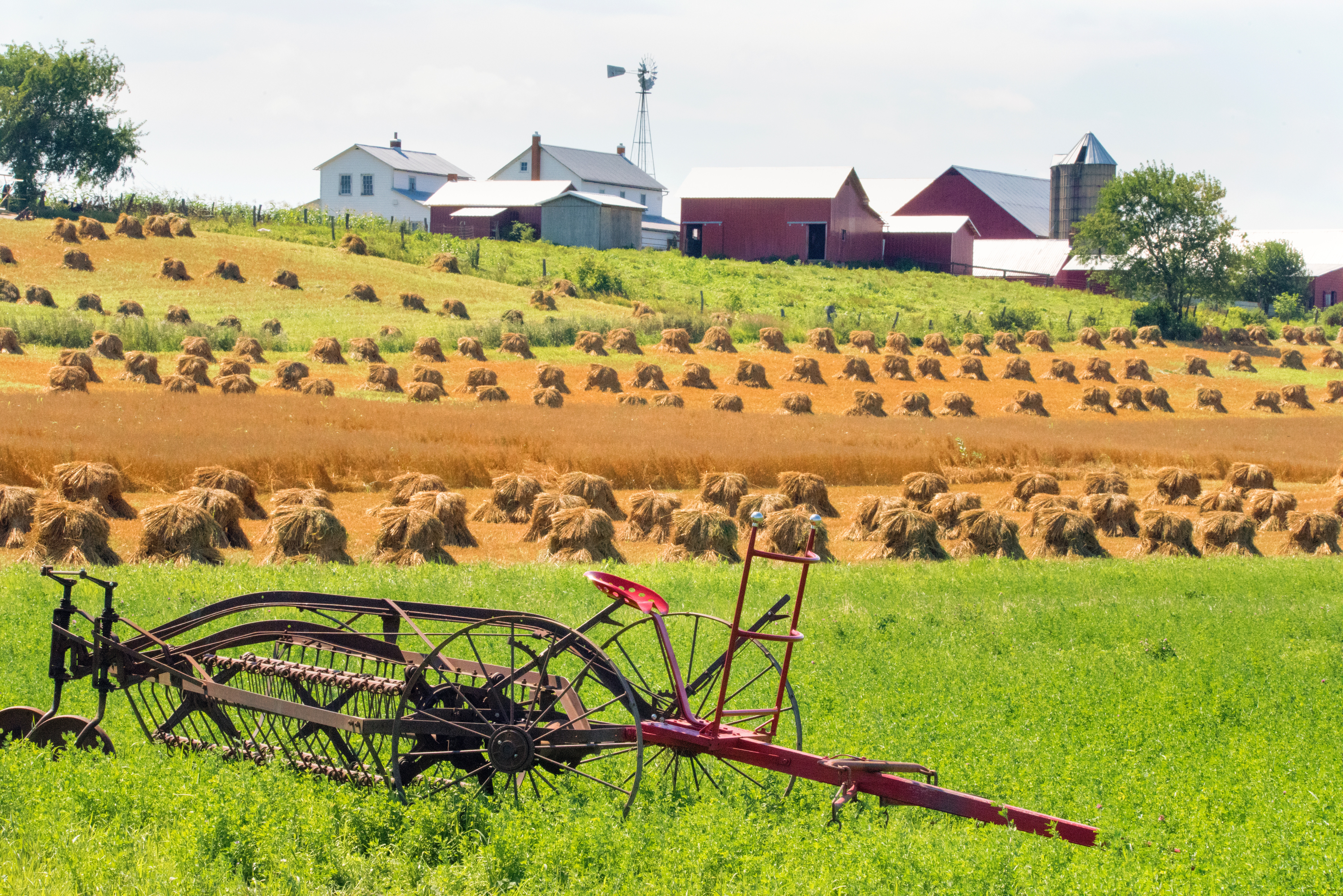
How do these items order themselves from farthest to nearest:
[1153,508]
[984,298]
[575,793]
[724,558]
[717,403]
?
[984,298], [717,403], [1153,508], [724,558], [575,793]

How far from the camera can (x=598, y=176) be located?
90125 mm

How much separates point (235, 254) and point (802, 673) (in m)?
47.4

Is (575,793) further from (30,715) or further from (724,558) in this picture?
(724,558)

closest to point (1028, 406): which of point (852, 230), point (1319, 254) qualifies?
point (852, 230)

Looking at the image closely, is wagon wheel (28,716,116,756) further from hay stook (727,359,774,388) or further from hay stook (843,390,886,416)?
hay stook (727,359,774,388)

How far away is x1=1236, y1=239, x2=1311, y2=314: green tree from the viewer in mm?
76000

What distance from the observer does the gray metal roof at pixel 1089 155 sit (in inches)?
3351

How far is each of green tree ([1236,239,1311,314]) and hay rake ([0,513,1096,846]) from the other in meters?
76.0

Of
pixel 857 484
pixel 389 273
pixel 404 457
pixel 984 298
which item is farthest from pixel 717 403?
pixel 984 298

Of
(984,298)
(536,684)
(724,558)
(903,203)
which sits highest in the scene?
(903,203)

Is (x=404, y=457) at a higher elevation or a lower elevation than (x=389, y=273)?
lower

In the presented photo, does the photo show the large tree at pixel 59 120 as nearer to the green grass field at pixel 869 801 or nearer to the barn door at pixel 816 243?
the barn door at pixel 816 243

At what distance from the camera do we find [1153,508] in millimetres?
24062

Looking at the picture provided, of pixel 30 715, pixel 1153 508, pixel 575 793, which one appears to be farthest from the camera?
pixel 1153 508
